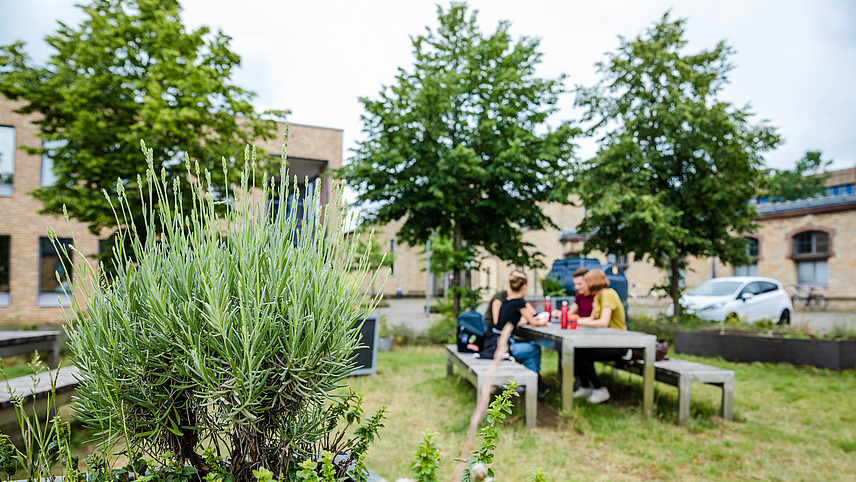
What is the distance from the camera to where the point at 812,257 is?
968 inches

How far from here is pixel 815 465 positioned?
3.86m

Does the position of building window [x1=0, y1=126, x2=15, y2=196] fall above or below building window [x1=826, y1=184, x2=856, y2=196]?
below

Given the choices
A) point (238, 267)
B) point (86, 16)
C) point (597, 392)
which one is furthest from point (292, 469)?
point (86, 16)

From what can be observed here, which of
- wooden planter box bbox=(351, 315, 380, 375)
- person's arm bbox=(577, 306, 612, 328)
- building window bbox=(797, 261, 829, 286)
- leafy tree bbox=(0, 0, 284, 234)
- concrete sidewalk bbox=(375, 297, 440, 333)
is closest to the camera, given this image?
person's arm bbox=(577, 306, 612, 328)

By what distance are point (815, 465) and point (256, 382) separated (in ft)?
14.7

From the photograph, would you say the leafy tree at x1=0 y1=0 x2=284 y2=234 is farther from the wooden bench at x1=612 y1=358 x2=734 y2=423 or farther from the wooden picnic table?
the wooden bench at x1=612 y1=358 x2=734 y2=423

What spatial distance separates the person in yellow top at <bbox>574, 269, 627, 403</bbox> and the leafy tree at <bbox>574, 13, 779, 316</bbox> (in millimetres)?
5665

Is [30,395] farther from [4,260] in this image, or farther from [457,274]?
[4,260]

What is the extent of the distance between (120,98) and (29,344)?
14.9 ft

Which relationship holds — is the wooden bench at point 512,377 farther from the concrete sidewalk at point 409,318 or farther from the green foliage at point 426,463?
the concrete sidewalk at point 409,318

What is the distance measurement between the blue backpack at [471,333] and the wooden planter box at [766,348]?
5.30 m

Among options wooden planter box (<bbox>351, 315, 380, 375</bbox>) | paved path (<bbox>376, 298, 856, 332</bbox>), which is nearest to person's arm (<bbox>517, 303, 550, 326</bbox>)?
wooden planter box (<bbox>351, 315, 380, 375</bbox>)

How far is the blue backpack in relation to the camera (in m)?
5.99

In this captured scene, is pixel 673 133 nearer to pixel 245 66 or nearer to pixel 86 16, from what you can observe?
pixel 245 66
